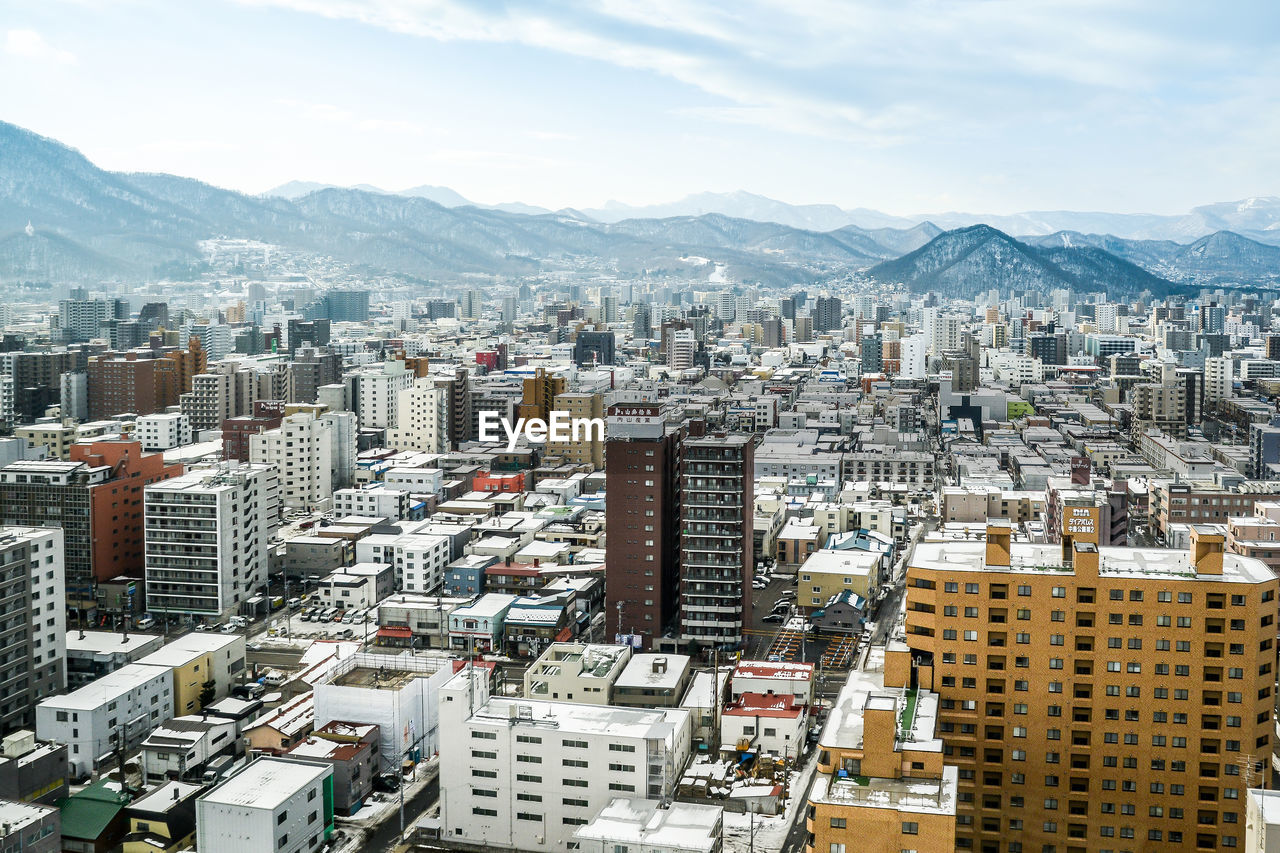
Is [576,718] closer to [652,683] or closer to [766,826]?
[766,826]

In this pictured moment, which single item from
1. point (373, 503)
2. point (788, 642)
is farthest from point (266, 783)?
point (373, 503)

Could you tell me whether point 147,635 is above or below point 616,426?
below

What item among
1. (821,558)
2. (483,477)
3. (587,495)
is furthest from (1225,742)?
(483,477)

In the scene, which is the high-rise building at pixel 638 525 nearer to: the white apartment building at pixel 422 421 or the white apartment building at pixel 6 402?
the white apartment building at pixel 422 421

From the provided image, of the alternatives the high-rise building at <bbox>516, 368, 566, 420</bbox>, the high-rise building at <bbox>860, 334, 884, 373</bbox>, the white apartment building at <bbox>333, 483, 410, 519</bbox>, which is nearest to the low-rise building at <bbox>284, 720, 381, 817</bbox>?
the white apartment building at <bbox>333, 483, 410, 519</bbox>

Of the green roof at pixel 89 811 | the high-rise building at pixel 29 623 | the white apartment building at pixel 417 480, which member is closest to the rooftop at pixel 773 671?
the green roof at pixel 89 811

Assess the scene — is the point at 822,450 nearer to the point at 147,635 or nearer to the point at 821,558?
the point at 821,558

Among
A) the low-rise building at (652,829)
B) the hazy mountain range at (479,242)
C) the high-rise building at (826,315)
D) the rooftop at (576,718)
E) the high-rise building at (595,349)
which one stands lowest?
the low-rise building at (652,829)
